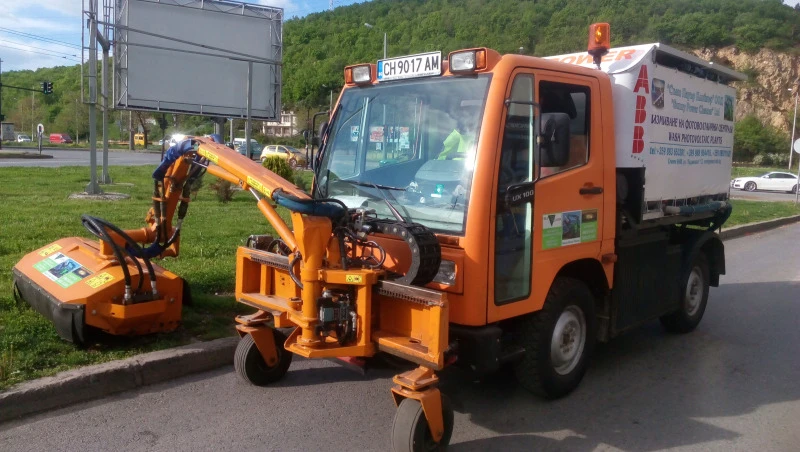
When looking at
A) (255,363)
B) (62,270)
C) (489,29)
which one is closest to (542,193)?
(255,363)

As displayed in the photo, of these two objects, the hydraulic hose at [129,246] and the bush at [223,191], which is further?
the bush at [223,191]

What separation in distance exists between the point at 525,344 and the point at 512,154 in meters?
1.29

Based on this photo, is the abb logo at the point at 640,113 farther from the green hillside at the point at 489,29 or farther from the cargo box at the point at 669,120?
the green hillside at the point at 489,29

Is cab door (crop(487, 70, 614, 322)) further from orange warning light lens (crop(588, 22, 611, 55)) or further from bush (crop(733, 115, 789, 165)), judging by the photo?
bush (crop(733, 115, 789, 165))

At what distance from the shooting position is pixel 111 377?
4.83 m

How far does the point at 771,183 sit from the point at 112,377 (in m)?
42.2

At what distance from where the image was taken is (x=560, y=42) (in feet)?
194

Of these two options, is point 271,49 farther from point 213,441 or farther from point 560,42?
point 560,42

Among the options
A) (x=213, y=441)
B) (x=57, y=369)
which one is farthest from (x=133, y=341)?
(x=213, y=441)

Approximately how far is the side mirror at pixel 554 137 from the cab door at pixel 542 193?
15 mm

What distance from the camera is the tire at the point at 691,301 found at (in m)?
6.86

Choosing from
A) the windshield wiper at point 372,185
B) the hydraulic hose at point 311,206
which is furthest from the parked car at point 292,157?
the hydraulic hose at point 311,206

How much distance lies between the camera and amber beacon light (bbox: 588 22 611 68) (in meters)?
5.48

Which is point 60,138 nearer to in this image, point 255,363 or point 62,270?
point 62,270
